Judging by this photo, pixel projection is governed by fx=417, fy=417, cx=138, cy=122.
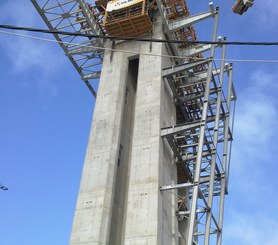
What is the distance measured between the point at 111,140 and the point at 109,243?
6656mm

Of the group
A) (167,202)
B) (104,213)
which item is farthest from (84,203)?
(167,202)

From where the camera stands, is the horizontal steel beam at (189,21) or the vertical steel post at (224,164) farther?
Result: the horizontal steel beam at (189,21)

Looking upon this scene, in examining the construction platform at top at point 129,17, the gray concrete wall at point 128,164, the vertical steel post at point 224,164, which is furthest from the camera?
the construction platform at top at point 129,17

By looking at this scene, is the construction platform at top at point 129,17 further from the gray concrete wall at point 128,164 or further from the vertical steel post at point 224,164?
the vertical steel post at point 224,164

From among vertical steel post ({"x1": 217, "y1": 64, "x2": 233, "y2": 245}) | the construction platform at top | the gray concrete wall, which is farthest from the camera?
the construction platform at top

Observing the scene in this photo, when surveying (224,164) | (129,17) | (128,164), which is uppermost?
(129,17)

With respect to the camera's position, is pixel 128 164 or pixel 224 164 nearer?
pixel 128 164

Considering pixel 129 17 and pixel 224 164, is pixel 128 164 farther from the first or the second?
pixel 129 17

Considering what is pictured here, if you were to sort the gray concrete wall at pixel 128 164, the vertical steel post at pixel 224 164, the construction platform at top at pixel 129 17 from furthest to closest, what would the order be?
the construction platform at top at pixel 129 17 → the vertical steel post at pixel 224 164 → the gray concrete wall at pixel 128 164

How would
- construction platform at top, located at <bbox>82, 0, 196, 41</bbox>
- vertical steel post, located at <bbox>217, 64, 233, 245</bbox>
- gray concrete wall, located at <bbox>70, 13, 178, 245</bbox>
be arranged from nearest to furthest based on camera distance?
gray concrete wall, located at <bbox>70, 13, 178, 245</bbox> < vertical steel post, located at <bbox>217, 64, 233, 245</bbox> < construction platform at top, located at <bbox>82, 0, 196, 41</bbox>

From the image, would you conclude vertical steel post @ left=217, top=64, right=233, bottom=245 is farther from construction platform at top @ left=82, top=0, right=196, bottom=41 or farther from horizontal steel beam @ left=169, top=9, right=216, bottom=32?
construction platform at top @ left=82, top=0, right=196, bottom=41

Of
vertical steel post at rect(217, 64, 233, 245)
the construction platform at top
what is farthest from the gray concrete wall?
vertical steel post at rect(217, 64, 233, 245)

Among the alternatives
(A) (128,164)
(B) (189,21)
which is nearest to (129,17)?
(B) (189,21)

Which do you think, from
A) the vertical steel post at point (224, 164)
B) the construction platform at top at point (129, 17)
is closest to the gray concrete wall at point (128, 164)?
the construction platform at top at point (129, 17)
